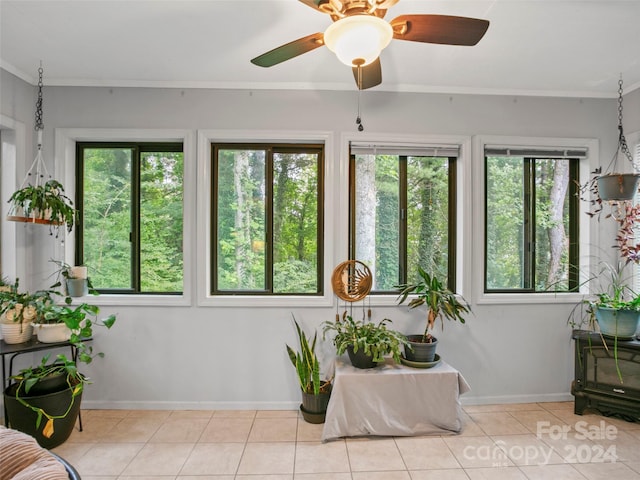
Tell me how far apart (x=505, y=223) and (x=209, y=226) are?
2.49 m

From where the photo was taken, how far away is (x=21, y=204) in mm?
2258

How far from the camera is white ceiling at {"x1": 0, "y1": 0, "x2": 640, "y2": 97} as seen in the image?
183cm

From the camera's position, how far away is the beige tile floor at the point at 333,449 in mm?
1884

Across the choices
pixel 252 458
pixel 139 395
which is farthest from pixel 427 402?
pixel 139 395

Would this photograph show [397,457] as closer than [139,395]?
Yes

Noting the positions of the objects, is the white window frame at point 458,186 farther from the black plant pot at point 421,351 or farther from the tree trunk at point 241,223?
the tree trunk at point 241,223

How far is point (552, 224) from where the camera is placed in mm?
2877

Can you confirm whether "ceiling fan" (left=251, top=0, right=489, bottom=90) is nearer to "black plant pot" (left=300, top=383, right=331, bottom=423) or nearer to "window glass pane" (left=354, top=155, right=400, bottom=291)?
"window glass pane" (left=354, top=155, right=400, bottom=291)

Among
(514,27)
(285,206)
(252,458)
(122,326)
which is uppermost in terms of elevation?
(514,27)

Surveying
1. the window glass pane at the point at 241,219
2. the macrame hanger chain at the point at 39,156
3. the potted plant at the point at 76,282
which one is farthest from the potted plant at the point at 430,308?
the macrame hanger chain at the point at 39,156

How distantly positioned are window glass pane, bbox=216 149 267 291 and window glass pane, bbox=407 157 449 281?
1256 mm

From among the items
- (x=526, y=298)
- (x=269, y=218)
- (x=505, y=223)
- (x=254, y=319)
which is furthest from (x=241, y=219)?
(x=526, y=298)

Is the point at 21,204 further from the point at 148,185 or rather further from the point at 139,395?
the point at 139,395

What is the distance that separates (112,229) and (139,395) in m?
1.36
